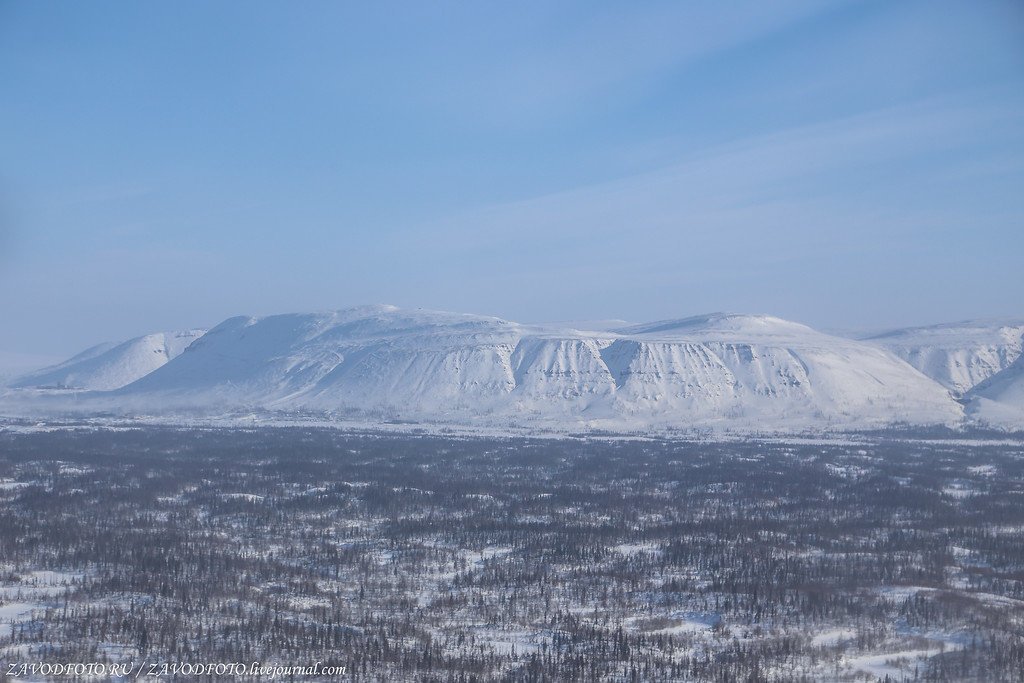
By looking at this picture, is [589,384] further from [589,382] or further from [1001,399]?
[1001,399]

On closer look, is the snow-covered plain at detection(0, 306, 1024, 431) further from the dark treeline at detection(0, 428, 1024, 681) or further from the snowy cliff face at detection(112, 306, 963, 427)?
the dark treeline at detection(0, 428, 1024, 681)

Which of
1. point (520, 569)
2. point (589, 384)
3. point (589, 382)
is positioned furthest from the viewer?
point (589, 382)

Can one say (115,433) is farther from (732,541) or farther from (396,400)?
(732,541)

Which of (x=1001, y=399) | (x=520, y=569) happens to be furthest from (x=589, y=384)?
(x=520, y=569)

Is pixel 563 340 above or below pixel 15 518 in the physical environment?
above

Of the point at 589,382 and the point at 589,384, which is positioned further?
the point at 589,382

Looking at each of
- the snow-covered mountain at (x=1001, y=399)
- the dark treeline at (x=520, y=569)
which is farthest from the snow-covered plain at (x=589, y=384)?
the dark treeline at (x=520, y=569)

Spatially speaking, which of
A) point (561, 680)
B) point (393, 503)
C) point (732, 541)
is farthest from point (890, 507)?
point (561, 680)
